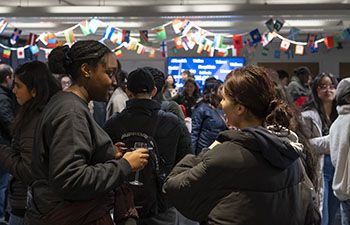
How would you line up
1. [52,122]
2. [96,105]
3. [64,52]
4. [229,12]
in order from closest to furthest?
1. [52,122]
2. [64,52]
3. [96,105]
4. [229,12]

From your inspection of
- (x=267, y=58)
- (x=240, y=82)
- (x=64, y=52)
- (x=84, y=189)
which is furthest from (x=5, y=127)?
(x=267, y=58)

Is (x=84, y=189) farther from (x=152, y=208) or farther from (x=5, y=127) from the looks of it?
(x=5, y=127)

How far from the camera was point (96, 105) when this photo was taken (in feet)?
20.1

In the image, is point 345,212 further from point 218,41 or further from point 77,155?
point 218,41

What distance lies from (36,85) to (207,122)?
2553mm

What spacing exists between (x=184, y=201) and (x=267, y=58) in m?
13.4

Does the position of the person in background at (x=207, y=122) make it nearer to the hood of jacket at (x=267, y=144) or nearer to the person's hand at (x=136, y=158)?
the person's hand at (x=136, y=158)

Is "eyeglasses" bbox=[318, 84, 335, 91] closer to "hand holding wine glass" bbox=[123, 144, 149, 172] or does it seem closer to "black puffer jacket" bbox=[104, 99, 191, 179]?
"black puffer jacket" bbox=[104, 99, 191, 179]

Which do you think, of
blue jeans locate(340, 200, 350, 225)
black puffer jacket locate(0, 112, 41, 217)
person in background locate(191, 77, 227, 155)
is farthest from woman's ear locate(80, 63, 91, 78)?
person in background locate(191, 77, 227, 155)

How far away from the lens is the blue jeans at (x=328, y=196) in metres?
4.17

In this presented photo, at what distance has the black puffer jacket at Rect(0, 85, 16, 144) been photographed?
408cm

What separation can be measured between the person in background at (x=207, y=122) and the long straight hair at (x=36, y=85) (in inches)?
95.7

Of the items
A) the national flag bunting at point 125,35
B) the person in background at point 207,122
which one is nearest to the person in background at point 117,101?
the person in background at point 207,122

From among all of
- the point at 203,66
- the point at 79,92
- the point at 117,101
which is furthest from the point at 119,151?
the point at 203,66
